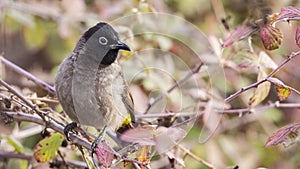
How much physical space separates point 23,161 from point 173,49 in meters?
1.18

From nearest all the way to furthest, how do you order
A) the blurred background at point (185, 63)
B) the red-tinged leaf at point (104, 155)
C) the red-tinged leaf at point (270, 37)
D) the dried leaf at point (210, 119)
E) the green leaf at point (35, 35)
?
1. the red-tinged leaf at point (104, 155)
2. the red-tinged leaf at point (270, 37)
3. the dried leaf at point (210, 119)
4. the blurred background at point (185, 63)
5. the green leaf at point (35, 35)

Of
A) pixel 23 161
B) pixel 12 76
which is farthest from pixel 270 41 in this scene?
pixel 12 76

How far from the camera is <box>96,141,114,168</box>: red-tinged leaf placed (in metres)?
1.62

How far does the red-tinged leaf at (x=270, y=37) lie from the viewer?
68.0 inches

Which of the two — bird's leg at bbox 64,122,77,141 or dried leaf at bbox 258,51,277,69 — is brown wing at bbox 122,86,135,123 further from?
dried leaf at bbox 258,51,277,69

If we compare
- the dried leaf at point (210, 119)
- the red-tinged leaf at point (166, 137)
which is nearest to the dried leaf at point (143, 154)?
the red-tinged leaf at point (166, 137)

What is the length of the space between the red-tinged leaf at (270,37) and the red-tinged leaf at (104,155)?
488mm

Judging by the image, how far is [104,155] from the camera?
1.63m

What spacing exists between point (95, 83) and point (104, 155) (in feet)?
1.29

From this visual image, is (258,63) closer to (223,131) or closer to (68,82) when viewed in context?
(68,82)

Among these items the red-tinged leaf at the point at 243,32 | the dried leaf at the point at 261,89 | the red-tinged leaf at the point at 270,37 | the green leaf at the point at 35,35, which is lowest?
the dried leaf at the point at 261,89

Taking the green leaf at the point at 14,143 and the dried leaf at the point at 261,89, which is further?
the green leaf at the point at 14,143

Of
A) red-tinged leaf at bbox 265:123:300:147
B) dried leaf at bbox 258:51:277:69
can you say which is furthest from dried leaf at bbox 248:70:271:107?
red-tinged leaf at bbox 265:123:300:147

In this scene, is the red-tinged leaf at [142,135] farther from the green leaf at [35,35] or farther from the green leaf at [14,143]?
the green leaf at [35,35]
